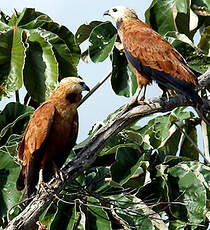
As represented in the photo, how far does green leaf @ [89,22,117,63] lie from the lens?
5715 millimetres

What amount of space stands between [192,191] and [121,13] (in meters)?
1.51

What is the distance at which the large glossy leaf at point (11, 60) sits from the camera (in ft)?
17.9

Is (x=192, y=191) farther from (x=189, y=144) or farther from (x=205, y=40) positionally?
(x=205, y=40)

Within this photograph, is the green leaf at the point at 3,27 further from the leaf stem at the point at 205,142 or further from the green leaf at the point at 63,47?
the leaf stem at the point at 205,142

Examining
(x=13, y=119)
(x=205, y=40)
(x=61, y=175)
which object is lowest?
(x=13, y=119)

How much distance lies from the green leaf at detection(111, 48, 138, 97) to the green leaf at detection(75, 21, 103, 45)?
0.56 m

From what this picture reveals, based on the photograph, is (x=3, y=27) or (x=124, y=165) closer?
(x=124, y=165)

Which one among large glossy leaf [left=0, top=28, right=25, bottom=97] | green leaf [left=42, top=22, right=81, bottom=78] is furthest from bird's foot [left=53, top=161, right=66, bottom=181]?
green leaf [left=42, top=22, right=81, bottom=78]

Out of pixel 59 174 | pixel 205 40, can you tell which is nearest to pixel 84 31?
pixel 205 40

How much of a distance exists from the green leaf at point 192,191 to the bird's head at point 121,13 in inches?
49.6

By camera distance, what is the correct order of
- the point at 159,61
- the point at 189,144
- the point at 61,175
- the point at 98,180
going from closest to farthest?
the point at 61,175 → the point at 159,61 → the point at 98,180 → the point at 189,144

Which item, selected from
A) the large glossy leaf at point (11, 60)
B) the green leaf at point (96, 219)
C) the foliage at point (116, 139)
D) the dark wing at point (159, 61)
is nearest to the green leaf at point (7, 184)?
the foliage at point (116, 139)

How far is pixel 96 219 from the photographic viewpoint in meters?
4.87

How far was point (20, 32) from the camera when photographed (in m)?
5.55
